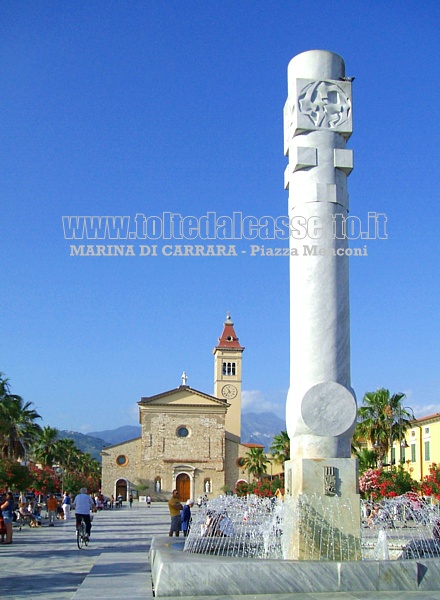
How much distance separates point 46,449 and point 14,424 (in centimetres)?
2646

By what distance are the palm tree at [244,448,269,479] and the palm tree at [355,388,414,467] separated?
35096 millimetres

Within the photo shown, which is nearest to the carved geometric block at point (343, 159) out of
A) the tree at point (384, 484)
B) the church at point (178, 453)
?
the tree at point (384, 484)

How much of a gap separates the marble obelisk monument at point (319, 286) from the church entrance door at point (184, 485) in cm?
7466

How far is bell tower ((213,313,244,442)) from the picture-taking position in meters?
97.8

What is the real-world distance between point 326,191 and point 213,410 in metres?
76.2

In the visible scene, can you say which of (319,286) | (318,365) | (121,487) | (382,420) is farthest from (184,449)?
(319,286)

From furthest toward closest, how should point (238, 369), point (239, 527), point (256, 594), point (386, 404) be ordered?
point (238, 369), point (386, 404), point (239, 527), point (256, 594)

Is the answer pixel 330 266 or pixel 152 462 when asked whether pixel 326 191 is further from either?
pixel 152 462

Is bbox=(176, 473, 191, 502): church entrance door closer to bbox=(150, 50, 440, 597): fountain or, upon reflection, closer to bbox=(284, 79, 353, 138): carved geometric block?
bbox=(150, 50, 440, 597): fountain

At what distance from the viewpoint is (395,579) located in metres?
9.47

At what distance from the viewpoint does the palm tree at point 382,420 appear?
4509cm

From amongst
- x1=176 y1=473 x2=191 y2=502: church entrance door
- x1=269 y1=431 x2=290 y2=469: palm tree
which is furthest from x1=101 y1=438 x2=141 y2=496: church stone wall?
x1=269 y1=431 x2=290 y2=469: palm tree

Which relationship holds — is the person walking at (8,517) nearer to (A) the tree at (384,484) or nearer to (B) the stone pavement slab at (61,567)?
(B) the stone pavement slab at (61,567)

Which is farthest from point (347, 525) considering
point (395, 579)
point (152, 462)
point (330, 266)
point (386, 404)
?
point (152, 462)
